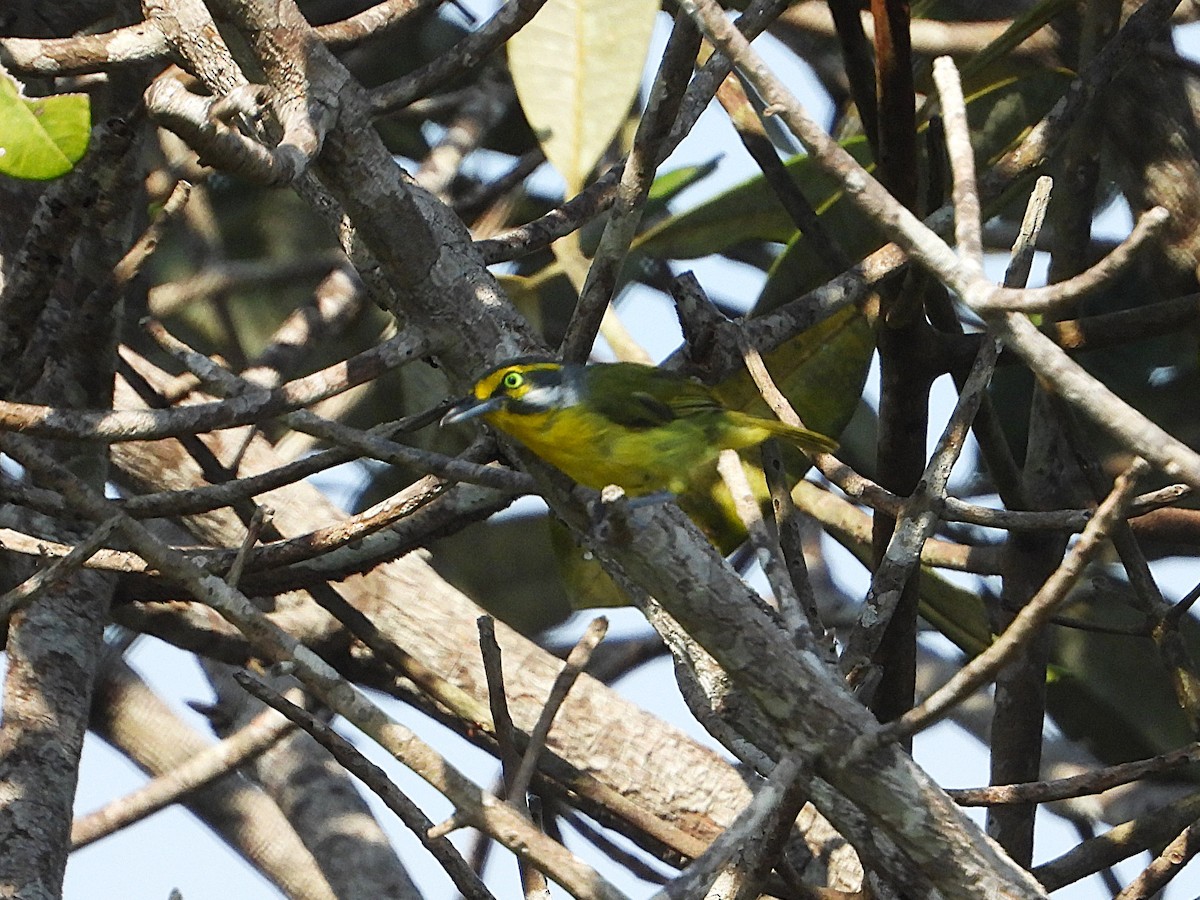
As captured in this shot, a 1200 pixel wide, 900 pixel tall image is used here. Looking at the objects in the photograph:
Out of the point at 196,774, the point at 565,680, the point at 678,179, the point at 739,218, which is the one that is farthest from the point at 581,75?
the point at 565,680

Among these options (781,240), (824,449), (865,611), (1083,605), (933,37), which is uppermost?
(933,37)

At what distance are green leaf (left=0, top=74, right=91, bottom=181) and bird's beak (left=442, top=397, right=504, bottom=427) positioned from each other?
0.70 metres

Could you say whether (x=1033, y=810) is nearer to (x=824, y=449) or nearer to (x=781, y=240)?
(x=824, y=449)

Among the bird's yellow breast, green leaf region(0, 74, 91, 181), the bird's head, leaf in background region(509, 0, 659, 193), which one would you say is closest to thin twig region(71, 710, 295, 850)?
the bird's yellow breast

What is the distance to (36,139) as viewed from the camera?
1.64 m

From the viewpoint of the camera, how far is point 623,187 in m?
2.00

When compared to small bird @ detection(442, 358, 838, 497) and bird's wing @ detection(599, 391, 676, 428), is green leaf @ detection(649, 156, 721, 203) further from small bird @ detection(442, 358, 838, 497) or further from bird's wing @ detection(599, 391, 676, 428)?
bird's wing @ detection(599, 391, 676, 428)

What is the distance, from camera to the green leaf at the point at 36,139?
1.63m

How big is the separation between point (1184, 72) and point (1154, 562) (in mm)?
1188

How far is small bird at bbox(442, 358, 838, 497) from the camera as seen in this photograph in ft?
8.28

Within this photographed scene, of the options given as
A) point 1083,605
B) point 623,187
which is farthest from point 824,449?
point 1083,605

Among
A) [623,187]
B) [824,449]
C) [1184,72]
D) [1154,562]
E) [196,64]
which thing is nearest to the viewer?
[196,64]

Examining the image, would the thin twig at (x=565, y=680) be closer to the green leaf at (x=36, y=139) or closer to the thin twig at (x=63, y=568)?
the thin twig at (x=63, y=568)

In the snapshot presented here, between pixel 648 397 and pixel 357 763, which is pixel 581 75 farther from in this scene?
pixel 357 763
